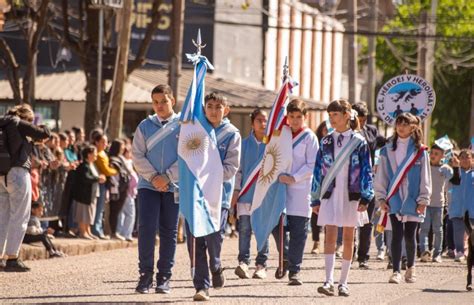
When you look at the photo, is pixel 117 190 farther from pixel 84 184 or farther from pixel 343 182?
pixel 343 182

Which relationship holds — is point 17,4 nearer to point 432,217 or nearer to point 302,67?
point 432,217

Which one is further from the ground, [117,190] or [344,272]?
[117,190]

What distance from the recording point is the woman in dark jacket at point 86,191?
2258 cm

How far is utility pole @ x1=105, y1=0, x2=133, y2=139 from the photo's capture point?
2850 centimetres

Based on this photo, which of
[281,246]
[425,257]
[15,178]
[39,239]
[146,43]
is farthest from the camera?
[146,43]

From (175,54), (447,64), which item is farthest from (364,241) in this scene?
(447,64)

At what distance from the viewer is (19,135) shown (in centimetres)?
1619

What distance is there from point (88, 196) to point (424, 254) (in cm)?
540

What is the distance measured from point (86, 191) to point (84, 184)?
11cm

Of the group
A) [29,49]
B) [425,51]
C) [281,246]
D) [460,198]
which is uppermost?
[425,51]

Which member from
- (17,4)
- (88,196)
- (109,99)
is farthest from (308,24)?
(88,196)

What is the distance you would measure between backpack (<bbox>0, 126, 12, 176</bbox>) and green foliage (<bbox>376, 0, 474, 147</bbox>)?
50.2 meters

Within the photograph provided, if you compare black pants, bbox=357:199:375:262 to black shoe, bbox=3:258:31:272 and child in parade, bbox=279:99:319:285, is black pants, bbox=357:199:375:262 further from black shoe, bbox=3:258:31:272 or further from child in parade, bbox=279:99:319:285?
black shoe, bbox=3:258:31:272

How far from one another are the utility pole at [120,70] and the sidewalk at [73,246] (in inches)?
228
